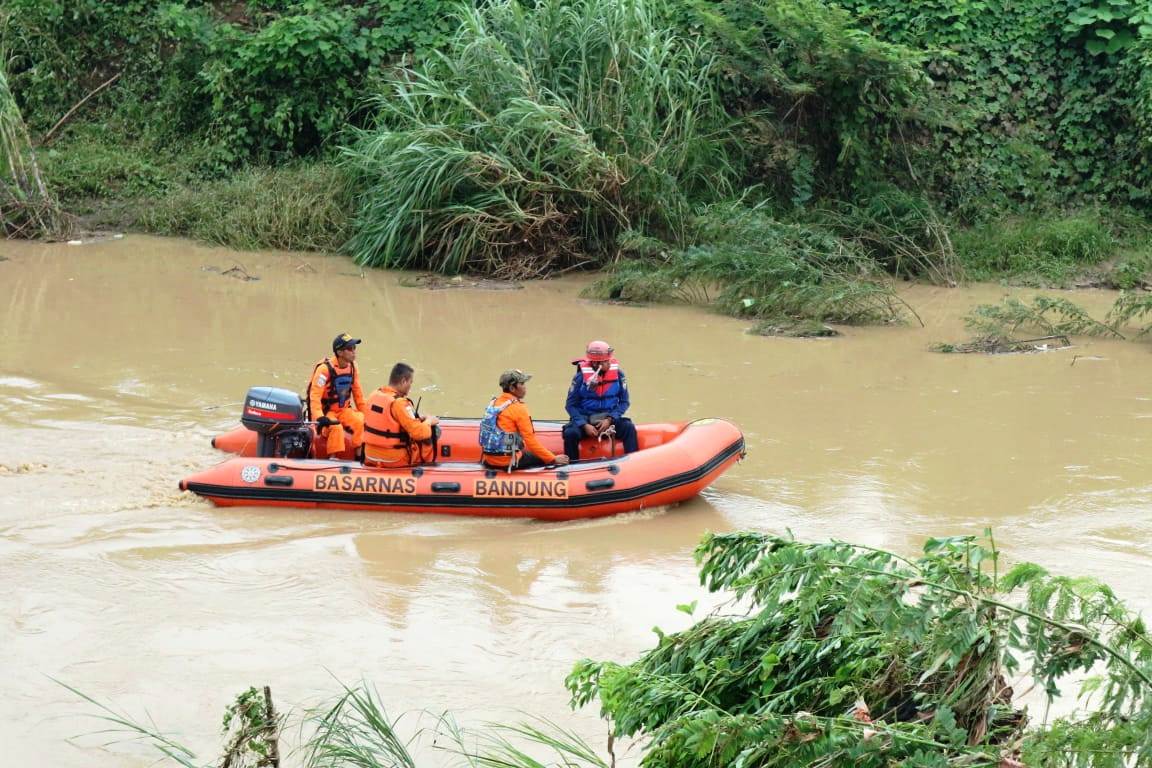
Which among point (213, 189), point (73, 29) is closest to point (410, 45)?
point (213, 189)

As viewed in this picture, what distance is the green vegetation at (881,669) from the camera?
2990 millimetres

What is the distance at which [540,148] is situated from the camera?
13492mm

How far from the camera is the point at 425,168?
45.0 feet

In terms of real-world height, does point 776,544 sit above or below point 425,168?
below

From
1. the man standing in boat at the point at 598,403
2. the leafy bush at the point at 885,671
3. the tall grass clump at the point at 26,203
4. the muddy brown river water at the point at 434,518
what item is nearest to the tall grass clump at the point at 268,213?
the tall grass clump at the point at 26,203

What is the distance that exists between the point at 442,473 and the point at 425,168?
671 cm

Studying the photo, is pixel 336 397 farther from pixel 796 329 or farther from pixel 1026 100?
pixel 1026 100

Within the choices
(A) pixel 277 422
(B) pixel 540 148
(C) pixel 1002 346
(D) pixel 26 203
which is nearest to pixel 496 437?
(A) pixel 277 422

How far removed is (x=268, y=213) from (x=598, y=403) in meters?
8.11

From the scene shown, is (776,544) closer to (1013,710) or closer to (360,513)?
(1013,710)

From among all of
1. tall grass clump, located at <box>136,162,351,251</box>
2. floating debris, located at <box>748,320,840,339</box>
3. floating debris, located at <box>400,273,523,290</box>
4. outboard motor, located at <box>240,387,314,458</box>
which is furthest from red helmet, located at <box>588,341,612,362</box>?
tall grass clump, located at <box>136,162,351,251</box>

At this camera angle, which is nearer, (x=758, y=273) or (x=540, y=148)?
(x=758, y=273)

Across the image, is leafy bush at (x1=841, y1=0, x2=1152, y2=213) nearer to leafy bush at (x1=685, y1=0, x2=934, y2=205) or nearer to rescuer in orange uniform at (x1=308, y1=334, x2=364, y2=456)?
leafy bush at (x1=685, y1=0, x2=934, y2=205)

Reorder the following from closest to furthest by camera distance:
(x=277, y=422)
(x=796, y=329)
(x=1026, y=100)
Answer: (x=277, y=422) → (x=796, y=329) → (x=1026, y=100)
